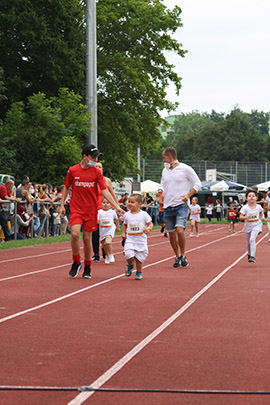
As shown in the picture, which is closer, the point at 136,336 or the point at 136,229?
the point at 136,336

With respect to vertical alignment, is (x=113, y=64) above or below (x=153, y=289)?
above

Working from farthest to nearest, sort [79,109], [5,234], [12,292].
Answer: [79,109] < [5,234] < [12,292]

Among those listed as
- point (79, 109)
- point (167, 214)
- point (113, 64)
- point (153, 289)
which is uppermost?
point (113, 64)

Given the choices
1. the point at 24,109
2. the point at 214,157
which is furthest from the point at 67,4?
the point at 214,157

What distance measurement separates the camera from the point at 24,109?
118 ft

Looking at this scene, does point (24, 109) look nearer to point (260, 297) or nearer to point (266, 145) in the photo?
point (260, 297)

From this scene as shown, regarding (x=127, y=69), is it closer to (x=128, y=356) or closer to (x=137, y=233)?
(x=137, y=233)

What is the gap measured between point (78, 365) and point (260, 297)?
451 centimetres

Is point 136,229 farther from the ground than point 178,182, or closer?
closer

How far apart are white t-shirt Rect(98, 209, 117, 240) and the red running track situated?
1974 mm

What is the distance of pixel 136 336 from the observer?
7156 mm

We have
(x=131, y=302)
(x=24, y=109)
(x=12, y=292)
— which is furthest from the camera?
(x=24, y=109)

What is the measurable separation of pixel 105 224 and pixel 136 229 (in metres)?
3.13

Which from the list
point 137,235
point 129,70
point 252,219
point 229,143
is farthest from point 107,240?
point 229,143
